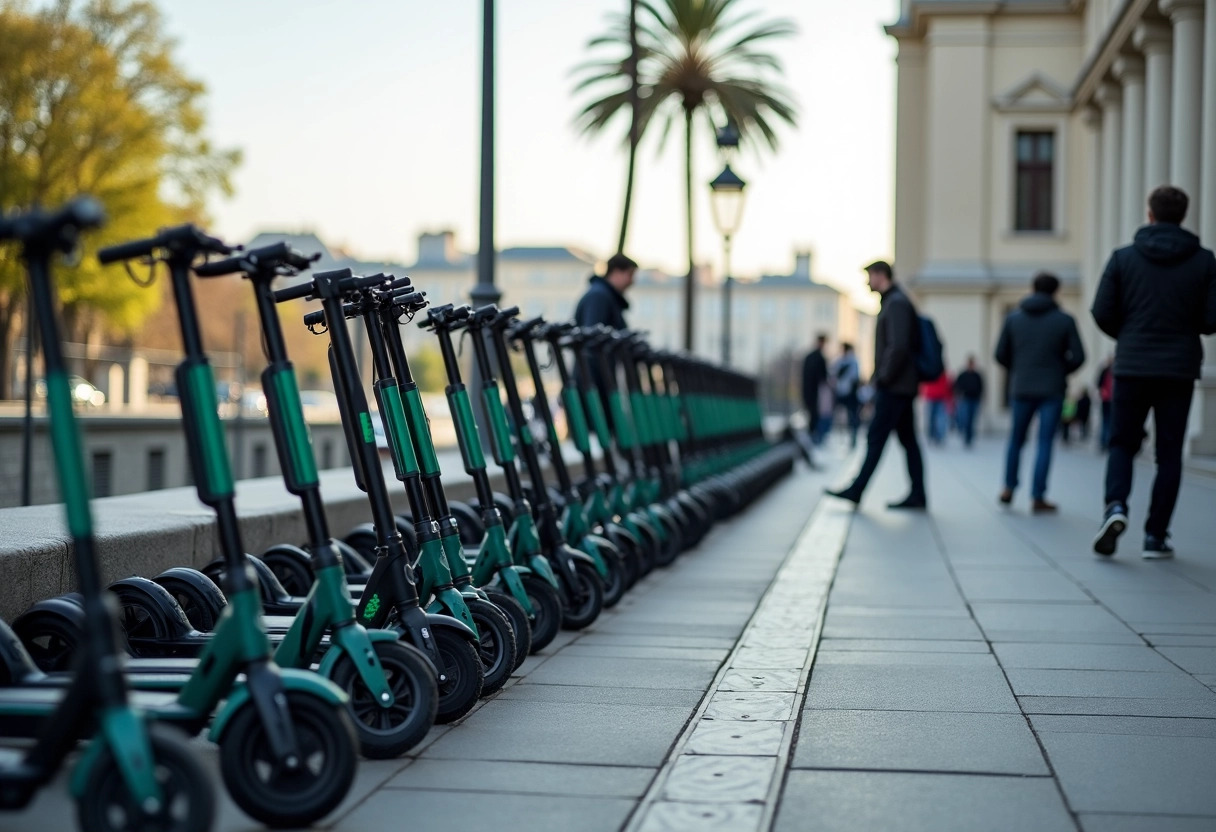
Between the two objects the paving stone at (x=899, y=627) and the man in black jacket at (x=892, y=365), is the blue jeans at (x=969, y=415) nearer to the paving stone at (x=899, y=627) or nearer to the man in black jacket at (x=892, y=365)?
the man in black jacket at (x=892, y=365)

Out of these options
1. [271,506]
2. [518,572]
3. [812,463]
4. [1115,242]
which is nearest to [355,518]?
[271,506]

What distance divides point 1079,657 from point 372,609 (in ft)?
9.07

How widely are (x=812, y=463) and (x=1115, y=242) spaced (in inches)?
511

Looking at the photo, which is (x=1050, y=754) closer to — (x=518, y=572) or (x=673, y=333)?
(x=518, y=572)

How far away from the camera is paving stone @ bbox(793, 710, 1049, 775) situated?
175 inches

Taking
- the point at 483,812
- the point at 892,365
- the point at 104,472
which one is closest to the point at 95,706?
the point at 483,812

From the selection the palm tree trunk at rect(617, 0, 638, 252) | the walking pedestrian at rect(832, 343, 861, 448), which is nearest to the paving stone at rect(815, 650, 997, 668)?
the palm tree trunk at rect(617, 0, 638, 252)

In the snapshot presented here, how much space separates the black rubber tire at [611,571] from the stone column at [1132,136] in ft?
80.4

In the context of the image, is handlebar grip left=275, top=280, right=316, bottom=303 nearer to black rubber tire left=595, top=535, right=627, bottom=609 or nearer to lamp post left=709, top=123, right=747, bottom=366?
black rubber tire left=595, top=535, right=627, bottom=609

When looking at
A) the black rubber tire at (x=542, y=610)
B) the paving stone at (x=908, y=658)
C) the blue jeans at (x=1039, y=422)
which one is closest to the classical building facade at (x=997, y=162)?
the blue jeans at (x=1039, y=422)

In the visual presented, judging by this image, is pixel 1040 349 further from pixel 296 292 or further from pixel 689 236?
pixel 689 236

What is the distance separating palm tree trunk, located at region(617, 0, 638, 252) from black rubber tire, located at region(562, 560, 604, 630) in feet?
45.2

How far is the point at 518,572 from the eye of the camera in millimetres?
6305

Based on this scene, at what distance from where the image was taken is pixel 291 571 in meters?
6.75
